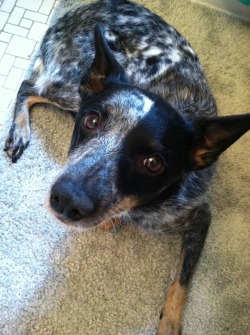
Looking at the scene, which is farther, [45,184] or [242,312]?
[45,184]

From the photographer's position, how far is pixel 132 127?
1755 mm

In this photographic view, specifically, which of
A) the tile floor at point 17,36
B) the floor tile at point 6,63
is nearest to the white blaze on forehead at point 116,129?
the tile floor at point 17,36

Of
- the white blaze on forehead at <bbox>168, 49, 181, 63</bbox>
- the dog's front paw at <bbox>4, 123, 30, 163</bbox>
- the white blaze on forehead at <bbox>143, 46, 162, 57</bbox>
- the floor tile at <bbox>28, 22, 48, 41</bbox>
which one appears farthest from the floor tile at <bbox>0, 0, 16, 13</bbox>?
Answer: the white blaze on forehead at <bbox>168, 49, 181, 63</bbox>

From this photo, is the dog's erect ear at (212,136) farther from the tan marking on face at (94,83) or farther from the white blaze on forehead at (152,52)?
the white blaze on forehead at (152,52)

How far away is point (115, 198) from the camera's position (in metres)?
1.80

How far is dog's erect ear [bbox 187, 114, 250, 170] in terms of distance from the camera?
5.47 ft

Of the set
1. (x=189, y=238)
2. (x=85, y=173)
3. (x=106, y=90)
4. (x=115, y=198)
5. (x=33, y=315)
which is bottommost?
(x=33, y=315)

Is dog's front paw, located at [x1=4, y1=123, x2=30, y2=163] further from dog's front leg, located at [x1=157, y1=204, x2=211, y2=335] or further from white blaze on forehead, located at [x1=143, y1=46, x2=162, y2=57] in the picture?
dog's front leg, located at [x1=157, y1=204, x2=211, y2=335]

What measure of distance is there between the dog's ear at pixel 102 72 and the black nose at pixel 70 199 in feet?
1.83

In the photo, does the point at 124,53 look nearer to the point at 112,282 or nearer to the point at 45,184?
the point at 45,184

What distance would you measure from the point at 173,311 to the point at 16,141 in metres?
1.40

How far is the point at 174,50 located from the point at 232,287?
1447 millimetres

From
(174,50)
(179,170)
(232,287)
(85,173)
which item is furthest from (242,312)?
(174,50)

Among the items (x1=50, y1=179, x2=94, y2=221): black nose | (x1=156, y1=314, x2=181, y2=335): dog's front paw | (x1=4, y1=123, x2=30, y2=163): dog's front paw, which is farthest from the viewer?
(x1=4, y1=123, x2=30, y2=163): dog's front paw
